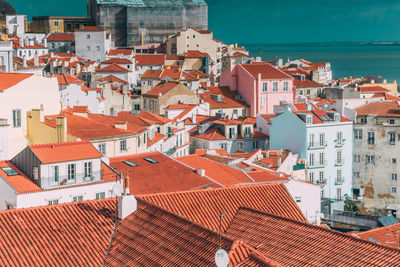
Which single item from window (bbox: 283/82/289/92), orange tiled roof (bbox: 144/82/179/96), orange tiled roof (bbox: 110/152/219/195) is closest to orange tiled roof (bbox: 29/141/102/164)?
orange tiled roof (bbox: 110/152/219/195)

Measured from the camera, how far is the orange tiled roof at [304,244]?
11.7 meters

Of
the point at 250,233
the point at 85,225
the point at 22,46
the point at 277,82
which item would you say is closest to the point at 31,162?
the point at 85,225

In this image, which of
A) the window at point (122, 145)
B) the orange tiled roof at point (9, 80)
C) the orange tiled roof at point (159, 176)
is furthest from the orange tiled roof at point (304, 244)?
the window at point (122, 145)

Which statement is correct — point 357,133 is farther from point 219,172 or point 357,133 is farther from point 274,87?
point 219,172

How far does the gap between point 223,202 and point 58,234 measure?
12.0 ft

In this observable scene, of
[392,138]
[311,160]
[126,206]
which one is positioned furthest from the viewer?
[392,138]

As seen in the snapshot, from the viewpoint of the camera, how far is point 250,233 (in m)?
13.7

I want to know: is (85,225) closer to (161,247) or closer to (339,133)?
(161,247)

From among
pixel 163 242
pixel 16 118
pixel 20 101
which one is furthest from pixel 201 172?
pixel 163 242

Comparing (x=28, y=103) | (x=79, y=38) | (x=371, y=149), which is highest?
(x=79, y=38)

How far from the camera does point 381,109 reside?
5012 centimetres

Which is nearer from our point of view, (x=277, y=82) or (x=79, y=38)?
(x=277, y=82)

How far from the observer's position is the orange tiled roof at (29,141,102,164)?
23.7m

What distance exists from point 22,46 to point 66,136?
189 feet
